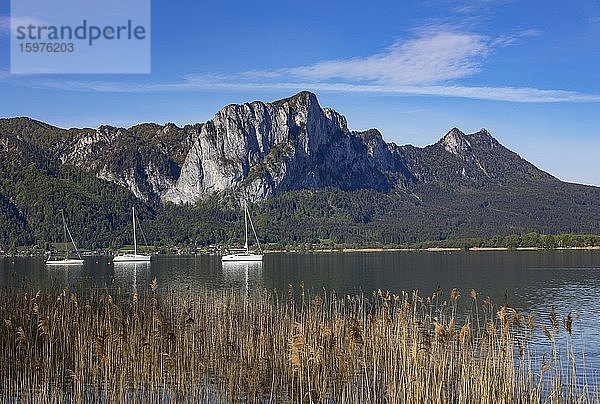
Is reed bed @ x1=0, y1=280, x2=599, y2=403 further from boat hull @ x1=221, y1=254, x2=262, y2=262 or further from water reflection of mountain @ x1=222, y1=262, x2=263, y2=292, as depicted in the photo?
boat hull @ x1=221, y1=254, x2=262, y2=262

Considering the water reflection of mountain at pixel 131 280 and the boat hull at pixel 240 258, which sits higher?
the boat hull at pixel 240 258

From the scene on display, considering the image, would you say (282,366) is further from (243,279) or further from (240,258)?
(240,258)

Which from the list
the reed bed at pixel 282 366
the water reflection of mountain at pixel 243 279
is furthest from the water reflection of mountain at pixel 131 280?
the reed bed at pixel 282 366

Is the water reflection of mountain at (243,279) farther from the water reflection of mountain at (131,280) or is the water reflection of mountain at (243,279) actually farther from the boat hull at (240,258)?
the water reflection of mountain at (131,280)

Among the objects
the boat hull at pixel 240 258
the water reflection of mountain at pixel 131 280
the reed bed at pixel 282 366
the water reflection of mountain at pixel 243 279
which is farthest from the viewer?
the boat hull at pixel 240 258

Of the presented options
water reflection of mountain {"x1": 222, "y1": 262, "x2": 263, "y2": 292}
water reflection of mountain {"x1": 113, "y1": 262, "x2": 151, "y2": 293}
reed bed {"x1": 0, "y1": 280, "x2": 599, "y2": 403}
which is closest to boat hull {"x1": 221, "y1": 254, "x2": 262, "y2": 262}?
water reflection of mountain {"x1": 222, "y1": 262, "x2": 263, "y2": 292}

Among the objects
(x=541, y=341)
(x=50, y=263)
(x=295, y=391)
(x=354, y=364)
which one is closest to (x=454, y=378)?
(x=354, y=364)

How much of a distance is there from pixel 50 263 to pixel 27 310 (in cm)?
9792

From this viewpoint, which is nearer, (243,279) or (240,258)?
(243,279)

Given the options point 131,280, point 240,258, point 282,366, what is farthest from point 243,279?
point 240,258

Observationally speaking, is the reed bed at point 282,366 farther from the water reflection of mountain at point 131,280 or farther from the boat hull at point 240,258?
the boat hull at point 240,258

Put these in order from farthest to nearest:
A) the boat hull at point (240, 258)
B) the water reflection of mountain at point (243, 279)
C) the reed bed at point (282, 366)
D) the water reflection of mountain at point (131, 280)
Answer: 1. the boat hull at point (240, 258)
2. the water reflection of mountain at point (243, 279)
3. the water reflection of mountain at point (131, 280)
4. the reed bed at point (282, 366)

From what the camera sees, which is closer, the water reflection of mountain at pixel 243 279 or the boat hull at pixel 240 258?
the water reflection of mountain at pixel 243 279

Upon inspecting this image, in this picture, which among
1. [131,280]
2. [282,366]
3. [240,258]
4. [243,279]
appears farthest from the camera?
[240,258]
